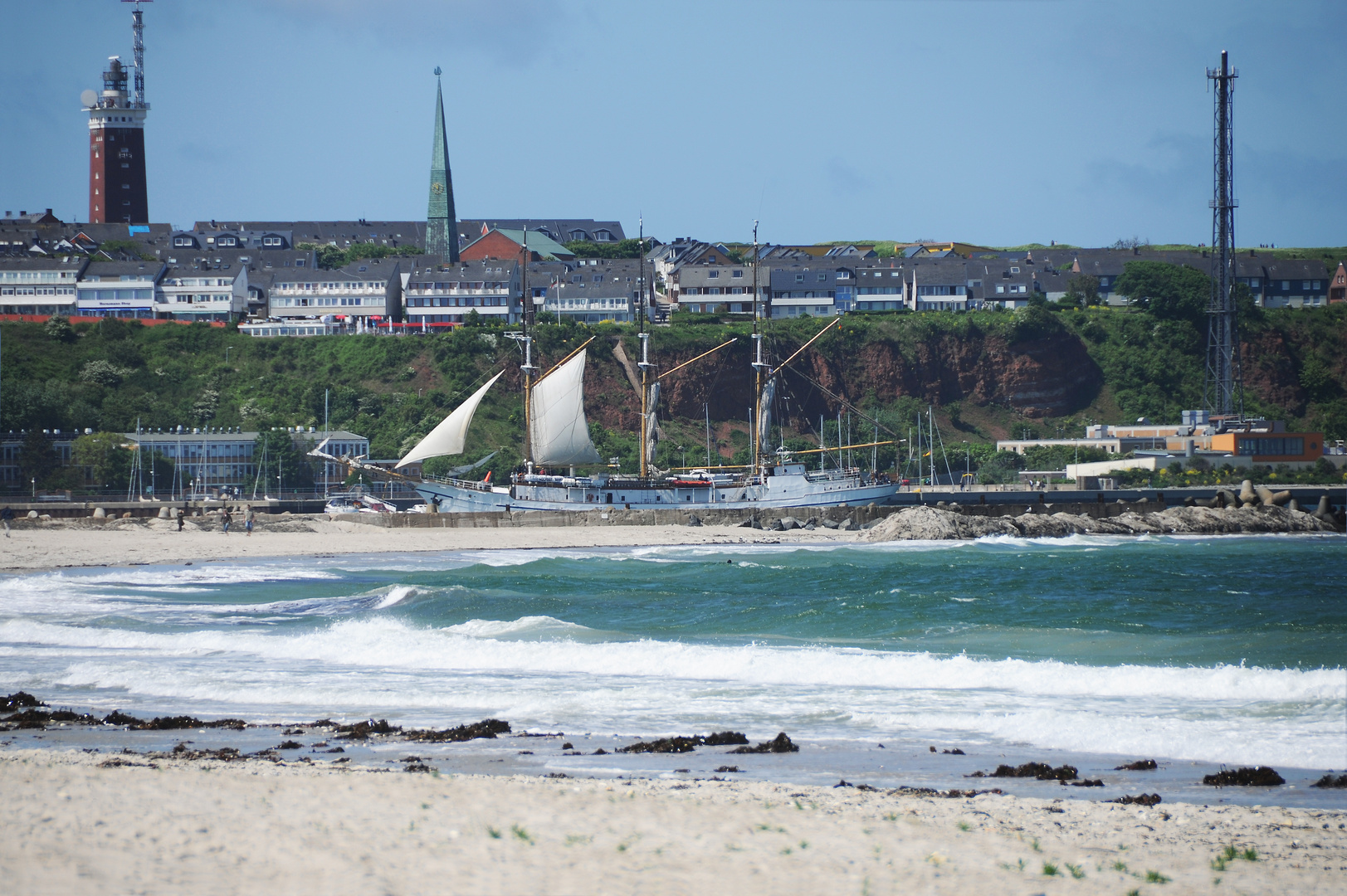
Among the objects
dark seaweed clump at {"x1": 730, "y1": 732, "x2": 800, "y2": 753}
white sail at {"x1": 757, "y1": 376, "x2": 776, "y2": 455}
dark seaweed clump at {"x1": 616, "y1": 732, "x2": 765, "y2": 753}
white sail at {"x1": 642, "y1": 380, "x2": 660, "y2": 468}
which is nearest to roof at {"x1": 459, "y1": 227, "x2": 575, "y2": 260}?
white sail at {"x1": 757, "y1": 376, "x2": 776, "y2": 455}

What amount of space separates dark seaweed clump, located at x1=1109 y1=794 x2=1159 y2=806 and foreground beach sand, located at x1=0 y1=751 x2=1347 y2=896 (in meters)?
0.17

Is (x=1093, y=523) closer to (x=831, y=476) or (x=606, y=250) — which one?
(x=831, y=476)

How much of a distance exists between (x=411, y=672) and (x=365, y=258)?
8990 cm

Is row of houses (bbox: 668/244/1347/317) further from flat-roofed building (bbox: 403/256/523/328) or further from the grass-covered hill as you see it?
flat-roofed building (bbox: 403/256/523/328)

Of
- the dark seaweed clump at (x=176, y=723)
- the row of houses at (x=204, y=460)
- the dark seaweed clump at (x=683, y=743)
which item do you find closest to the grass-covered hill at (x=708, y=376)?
the row of houses at (x=204, y=460)

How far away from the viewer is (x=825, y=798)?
397 inches

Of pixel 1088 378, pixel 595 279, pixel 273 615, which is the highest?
pixel 595 279

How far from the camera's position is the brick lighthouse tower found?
11238cm

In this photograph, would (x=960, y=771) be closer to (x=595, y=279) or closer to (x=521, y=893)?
(x=521, y=893)

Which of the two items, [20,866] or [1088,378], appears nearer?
[20,866]

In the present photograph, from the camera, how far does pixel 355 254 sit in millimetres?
106938

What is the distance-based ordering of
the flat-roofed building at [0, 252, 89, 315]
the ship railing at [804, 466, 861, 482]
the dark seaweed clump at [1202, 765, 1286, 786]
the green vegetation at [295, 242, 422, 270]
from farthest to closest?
the green vegetation at [295, 242, 422, 270], the flat-roofed building at [0, 252, 89, 315], the ship railing at [804, 466, 861, 482], the dark seaweed clump at [1202, 765, 1286, 786]

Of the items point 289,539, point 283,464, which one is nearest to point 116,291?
point 283,464

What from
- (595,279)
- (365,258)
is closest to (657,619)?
(595,279)
